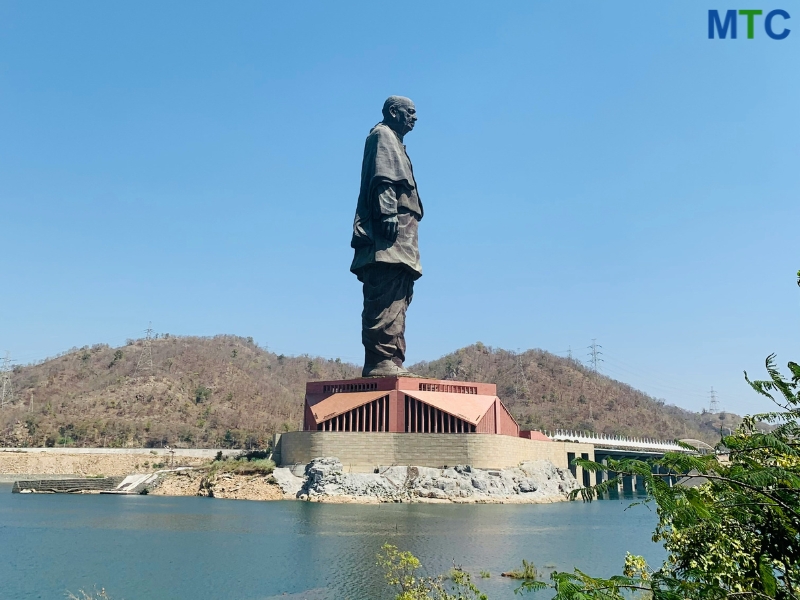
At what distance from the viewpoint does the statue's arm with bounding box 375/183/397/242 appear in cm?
6488

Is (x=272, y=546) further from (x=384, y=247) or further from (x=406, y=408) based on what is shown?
(x=384, y=247)

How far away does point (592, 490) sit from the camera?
21.1 ft

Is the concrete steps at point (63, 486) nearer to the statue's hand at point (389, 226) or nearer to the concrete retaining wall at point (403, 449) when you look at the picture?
the concrete retaining wall at point (403, 449)

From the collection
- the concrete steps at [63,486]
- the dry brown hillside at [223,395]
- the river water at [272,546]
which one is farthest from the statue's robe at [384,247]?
the dry brown hillside at [223,395]

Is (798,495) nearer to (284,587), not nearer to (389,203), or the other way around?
(284,587)

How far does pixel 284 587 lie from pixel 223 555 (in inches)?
257

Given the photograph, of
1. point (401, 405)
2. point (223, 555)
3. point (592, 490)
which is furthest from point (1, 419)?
point (592, 490)

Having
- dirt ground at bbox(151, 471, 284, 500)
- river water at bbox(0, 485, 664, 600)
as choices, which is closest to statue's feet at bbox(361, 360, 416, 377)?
dirt ground at bbox(151, 471, 284, 500)

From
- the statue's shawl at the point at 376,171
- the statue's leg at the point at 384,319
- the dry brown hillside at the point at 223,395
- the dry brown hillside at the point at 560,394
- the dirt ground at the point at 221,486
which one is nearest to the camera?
the dirt ground at the point at 221,486

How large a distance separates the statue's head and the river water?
36.3m

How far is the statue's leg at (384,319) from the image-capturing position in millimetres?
65625

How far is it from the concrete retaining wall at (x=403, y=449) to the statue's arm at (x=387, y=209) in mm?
18609

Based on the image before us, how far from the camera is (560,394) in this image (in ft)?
491

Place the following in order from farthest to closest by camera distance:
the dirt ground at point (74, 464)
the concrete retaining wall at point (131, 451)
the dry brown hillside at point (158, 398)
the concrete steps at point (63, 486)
A: the dry brown hillside at point (158, 398) → the concrete retaining wall at point (131, 451) → the dirt ground at point (74, 464) → the concrete steps at point (63, 486)
